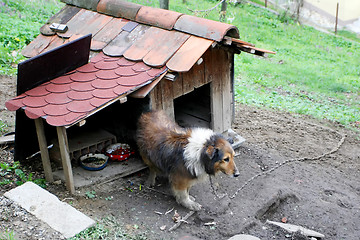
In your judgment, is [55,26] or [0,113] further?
[0,113]

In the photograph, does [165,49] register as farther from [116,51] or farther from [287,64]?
[287,64]

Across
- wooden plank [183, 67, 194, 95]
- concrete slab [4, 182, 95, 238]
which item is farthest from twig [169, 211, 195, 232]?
wooden plank [183, 67, 194, 95]

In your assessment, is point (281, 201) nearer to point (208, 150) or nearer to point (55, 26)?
point (208, 150)

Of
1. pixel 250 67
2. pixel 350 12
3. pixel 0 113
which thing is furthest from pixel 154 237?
pixel 350 12

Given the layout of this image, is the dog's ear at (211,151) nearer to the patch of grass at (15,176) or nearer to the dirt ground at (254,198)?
the dirt ground at (254,198)

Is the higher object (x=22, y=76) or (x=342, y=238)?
(x=22, y=76)

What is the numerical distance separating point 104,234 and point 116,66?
102 inches

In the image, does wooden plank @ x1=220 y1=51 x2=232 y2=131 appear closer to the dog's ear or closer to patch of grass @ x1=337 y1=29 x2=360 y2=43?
the dog's ear

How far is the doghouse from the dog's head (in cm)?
112

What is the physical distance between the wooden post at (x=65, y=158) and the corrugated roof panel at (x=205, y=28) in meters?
2.42

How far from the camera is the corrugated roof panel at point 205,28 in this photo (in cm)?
607

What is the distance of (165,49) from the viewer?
6.22 m

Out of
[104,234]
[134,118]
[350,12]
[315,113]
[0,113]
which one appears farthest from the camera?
[350,12]

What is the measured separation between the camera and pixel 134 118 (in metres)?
6.73
